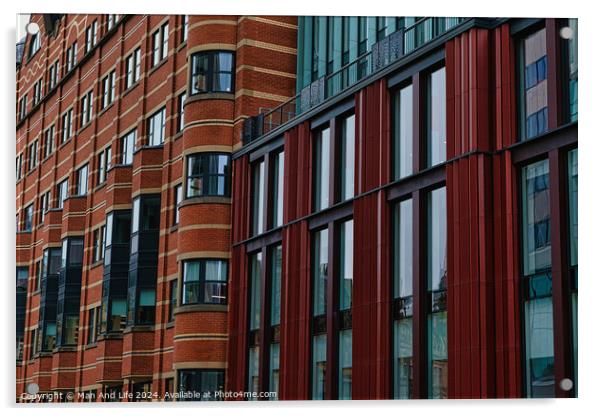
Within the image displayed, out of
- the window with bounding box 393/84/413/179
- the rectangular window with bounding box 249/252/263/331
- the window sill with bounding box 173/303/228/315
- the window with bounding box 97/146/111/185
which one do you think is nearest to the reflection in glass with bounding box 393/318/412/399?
the window with bounding box 393/84/413/179

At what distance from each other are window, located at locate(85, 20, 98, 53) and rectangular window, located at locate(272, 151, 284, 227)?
468 cm

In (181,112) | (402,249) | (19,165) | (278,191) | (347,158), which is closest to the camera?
(402,249)

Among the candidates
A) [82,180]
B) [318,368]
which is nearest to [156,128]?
[82,180]

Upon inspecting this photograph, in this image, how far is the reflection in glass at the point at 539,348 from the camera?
1903cm

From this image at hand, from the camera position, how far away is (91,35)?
86.0 feet

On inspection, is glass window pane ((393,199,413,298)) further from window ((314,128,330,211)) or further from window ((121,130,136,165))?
window ((121,130,136,165))

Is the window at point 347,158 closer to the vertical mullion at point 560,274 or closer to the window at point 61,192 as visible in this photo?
the vertical mullion at point 560,274

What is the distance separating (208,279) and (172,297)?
1080 mm

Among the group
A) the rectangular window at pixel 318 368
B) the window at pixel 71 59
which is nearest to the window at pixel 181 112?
the window at pixel 71 59

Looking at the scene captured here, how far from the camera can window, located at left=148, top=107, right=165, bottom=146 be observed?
2819 centimetres

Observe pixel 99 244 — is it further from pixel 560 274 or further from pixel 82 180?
pixel 560 274

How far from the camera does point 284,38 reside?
24406 millimetres

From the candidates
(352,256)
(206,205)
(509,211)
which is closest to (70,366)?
(206,205)

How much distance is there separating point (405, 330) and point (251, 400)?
125 inches
